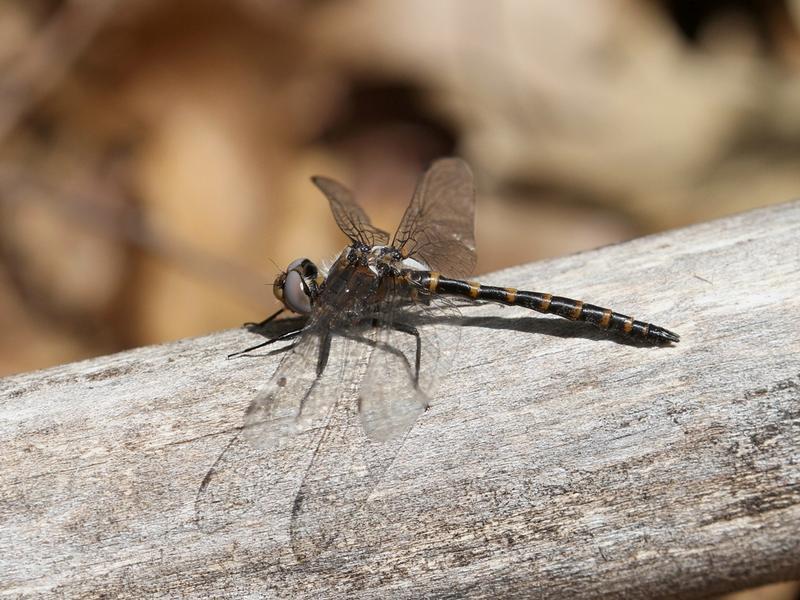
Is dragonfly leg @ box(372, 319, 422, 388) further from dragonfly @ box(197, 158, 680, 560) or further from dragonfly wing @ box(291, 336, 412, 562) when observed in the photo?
dragonfly wing @ box(291, 336, 412, 562)

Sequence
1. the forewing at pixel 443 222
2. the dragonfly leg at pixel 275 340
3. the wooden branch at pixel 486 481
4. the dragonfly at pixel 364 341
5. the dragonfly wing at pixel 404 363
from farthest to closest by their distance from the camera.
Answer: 1. the forewing at pixel 443 222
2. the dragonfly leg at pixel 275 340
3. the dragonfly wing at pixel 404 363
4. the dragonfly at pixel 364 341
5. the wooden branch at pixel 486 481

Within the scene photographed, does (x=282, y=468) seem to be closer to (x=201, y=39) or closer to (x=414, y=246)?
(x=414, y=246)

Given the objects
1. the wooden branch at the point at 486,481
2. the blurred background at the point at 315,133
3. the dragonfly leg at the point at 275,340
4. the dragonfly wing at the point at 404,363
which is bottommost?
the wooden branch at the point at 486,481

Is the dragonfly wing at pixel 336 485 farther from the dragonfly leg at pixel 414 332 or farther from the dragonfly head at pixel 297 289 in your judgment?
the dragonfly head at pixel 297 289

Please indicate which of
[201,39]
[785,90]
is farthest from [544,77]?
[201,39]

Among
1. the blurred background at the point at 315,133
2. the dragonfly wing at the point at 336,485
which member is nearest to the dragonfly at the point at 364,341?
the dragonfly wing at the point at 336,485

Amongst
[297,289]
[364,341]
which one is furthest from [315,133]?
[364,341]
